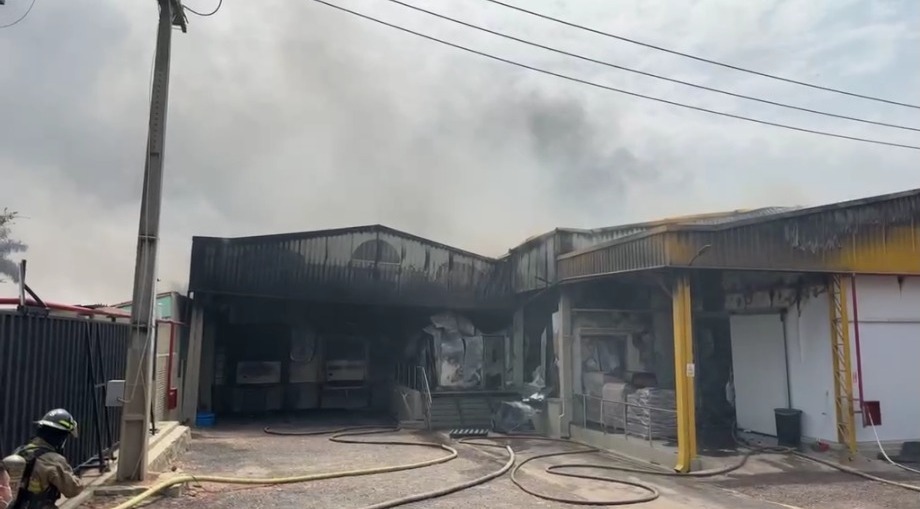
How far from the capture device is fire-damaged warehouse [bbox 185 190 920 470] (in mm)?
11750

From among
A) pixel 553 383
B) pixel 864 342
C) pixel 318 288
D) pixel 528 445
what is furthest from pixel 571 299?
pixel 318 288

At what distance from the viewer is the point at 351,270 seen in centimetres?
1812

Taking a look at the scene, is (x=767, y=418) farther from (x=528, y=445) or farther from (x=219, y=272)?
(x=219, y=272)

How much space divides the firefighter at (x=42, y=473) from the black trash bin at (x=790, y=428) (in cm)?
1214

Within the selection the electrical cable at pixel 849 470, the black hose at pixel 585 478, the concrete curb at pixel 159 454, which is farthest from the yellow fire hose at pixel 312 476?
the electrical cable at pixel 849 470

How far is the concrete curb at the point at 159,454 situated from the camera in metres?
6.79

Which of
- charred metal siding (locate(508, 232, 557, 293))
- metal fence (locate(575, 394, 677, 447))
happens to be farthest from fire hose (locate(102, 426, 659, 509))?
charred metal siding (locate(508, 232, 557, 293))

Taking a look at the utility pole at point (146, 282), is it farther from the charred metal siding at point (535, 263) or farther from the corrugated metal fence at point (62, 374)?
the charred metal siding at point (535, 263)

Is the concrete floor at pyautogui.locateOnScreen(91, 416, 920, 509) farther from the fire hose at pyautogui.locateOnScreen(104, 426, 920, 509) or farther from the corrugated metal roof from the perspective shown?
the corrugated metal roof

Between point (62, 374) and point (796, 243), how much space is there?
456 inches

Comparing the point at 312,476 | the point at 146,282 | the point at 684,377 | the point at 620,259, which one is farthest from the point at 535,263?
the point at 146,282

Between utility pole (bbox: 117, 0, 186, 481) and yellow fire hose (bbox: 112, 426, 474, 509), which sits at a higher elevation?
utility pole (bbox: 117, 0, 186, 481)

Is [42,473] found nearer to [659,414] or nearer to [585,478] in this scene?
[585,478]

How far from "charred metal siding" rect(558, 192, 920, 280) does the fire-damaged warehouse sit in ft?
0.11
